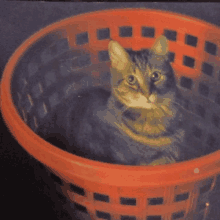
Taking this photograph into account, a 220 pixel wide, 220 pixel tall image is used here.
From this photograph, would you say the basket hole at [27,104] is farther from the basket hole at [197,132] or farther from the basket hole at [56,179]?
the basket hole at [197,132]

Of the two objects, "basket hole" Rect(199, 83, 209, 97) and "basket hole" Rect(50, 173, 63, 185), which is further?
"basket hole" Rect(199, 83, 209, 97)

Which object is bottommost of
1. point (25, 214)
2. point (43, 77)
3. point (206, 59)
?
point (25, 214)

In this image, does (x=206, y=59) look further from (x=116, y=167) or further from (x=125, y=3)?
(x=116, y=167)

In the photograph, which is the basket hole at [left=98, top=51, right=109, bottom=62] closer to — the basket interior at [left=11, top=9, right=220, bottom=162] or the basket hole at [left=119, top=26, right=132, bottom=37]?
the basket interior at [left=11, top=9, right=220, bottom=162]

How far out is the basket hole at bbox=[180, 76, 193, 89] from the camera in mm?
1031

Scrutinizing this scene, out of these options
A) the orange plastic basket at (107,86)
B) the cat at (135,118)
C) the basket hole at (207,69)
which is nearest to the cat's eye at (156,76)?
the cat at (135,118)

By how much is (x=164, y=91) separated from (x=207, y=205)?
0.99 ft

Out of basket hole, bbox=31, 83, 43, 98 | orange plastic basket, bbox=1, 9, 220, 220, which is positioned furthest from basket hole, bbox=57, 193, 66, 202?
basket hole, bbox=31, 83, 43, 98

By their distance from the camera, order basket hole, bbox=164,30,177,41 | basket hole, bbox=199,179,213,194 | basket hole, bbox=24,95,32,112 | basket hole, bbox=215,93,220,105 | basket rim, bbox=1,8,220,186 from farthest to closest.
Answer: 1. basket hole, bbox=164,30,177,41
2. basket hole, bbox=215,93,220,105
3. basket hole, bbox=24,95,32,112
4. basket hole, bbox=199,179,213,194
5. basket rim, bbox=1,8,220,186

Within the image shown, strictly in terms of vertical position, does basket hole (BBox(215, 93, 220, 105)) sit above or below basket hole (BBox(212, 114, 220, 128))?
above

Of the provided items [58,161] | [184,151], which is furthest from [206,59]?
[58,161]

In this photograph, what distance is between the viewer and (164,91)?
784 millimetres

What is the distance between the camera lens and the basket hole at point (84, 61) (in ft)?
3.40

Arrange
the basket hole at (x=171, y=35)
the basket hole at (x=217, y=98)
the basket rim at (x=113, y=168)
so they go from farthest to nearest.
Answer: the basket hole at (x=171, y=35) → the basket hole at (x=217, y=98) → the basket rim at (x=113, y=168)
